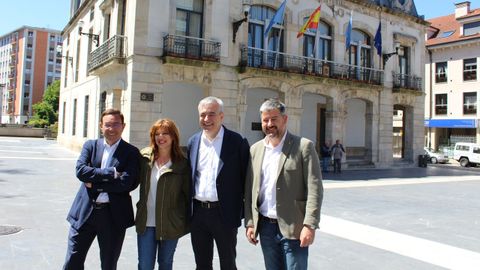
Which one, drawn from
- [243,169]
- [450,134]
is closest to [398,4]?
[450,134]

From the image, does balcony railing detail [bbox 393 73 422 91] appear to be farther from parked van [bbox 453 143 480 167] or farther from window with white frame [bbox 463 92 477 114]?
window with white frame [bbox 463 92 477 114]

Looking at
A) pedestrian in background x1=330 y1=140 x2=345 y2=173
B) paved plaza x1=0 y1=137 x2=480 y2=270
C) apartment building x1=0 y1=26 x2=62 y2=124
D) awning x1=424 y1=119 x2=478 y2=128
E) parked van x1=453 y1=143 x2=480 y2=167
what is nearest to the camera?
paved plaza x1=0 y1=137 x2=480 y2=270

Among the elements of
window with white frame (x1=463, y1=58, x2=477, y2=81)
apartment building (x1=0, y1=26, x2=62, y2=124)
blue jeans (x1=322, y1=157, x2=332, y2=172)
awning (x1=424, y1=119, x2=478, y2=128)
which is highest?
apartment building (x1=0, y1=26, x2=62, y2=124)

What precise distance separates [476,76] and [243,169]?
4103 centimetres

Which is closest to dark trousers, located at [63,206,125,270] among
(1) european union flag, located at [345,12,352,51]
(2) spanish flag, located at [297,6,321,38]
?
(2) spanish flag, located at [297,6,321,38]

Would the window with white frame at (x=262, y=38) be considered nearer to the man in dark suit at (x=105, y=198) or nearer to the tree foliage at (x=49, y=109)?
the man in dark suit at (x=105, y=198)

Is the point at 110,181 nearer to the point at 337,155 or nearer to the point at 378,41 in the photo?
the point at 337,155

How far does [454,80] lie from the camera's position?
3953 centimetres

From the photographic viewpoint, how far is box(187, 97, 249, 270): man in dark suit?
3.67 m

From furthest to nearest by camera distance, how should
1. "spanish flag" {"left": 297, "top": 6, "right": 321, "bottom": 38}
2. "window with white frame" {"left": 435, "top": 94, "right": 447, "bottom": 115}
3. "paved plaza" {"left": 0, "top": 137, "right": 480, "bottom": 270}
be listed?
1. "window with white frame" {"left": 435, "top": 94, "right": 447, "bottom": 115}
2. "spanish flag" {"left": 297, "top": 6, "right": 321, "bottom": 38}
3. "paved plaza" {"left": 0, "top": 137, "right": 480, "bottom": 270}

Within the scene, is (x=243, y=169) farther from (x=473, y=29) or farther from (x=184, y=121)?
(x=473, y=29)

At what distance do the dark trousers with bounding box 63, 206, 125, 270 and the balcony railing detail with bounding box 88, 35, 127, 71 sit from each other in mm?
14464

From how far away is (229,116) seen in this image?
1822 cm

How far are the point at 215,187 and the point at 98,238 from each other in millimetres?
1158
